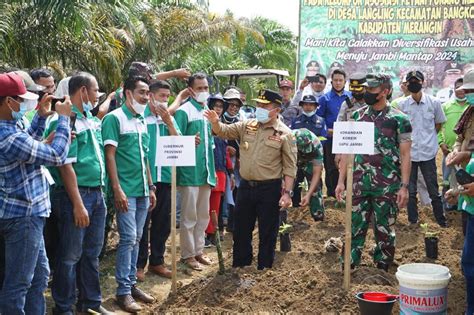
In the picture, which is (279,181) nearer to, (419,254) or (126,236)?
(126,236)

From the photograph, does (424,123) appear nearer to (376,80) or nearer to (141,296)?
(376,80)

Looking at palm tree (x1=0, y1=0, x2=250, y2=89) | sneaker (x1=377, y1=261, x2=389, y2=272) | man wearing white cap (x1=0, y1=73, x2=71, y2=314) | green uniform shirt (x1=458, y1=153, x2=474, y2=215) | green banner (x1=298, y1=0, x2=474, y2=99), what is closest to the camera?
man wearing white cap (x1=0, y1=73, x2=71, y2=314)

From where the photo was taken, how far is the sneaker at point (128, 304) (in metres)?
5.79

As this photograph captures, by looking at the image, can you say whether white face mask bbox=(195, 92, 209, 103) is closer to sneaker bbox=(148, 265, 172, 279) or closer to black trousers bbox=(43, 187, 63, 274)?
sneaker bbox=(148, 265, 172, 279)

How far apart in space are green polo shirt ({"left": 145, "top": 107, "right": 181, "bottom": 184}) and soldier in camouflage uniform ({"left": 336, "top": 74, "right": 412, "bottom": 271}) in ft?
6.42

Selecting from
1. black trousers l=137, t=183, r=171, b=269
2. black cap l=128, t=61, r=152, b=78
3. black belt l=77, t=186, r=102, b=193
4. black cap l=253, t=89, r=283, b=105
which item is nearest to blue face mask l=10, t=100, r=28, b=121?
black belt l=77, t=186, r=102, b=193

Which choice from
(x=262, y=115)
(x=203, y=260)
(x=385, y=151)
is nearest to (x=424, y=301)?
(x=385, y=151)

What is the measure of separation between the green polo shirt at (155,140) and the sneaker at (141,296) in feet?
3.88

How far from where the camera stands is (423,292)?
4660 millimetres

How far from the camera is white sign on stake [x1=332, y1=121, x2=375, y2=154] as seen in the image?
5531 mm

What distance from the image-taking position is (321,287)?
5625mm

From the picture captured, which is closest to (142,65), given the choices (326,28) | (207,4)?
(326,28)

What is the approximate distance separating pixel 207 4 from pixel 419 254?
14.7 m

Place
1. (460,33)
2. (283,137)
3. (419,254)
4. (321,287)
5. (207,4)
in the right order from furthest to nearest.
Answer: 1. (207,4)
2. (460,33)
3. (419,254)
4. (283,137)
5. (321,287)
